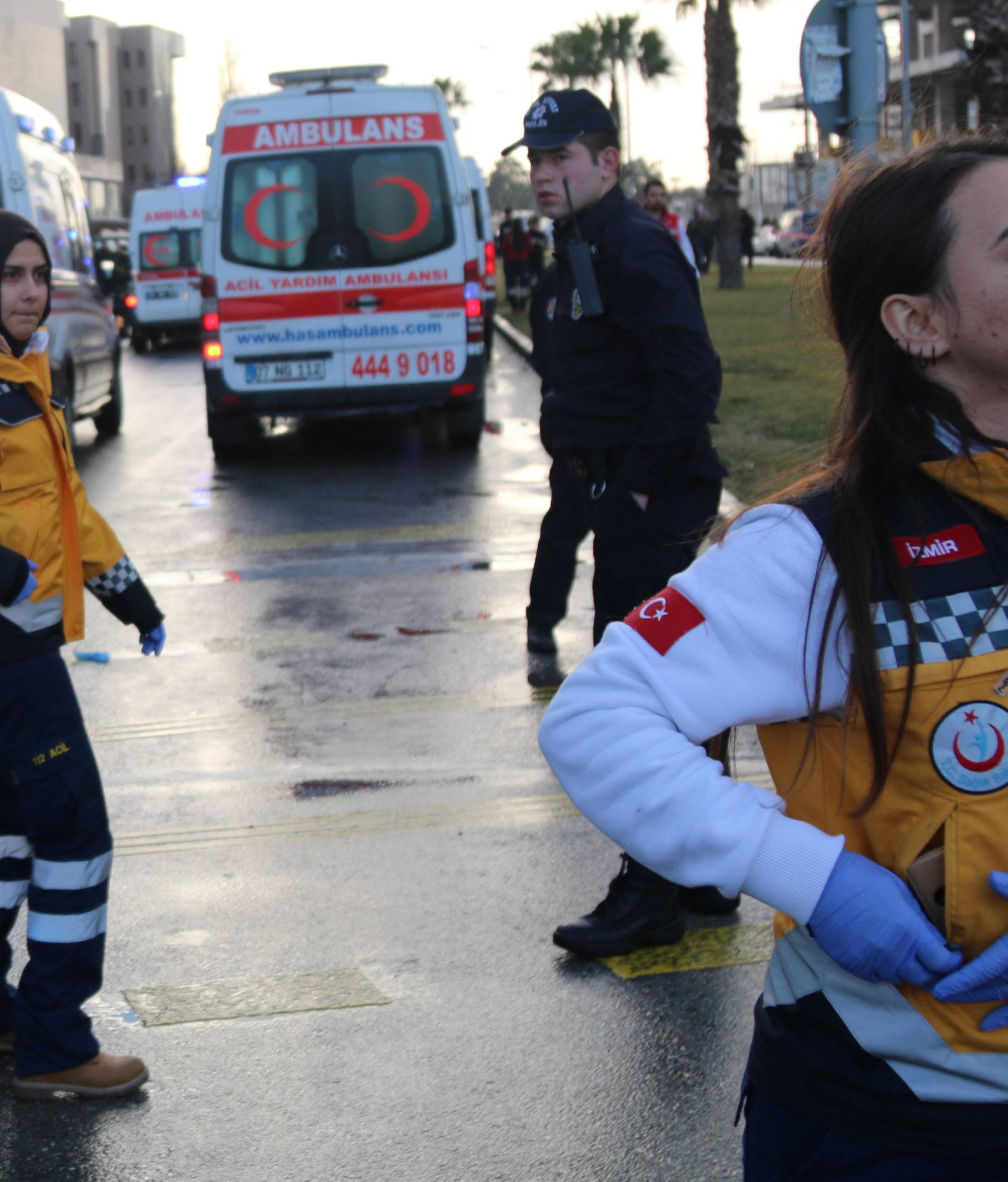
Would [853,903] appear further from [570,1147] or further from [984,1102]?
[570,1147]

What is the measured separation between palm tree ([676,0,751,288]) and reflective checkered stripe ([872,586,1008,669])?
34.3 metres

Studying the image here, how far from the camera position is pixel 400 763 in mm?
5359

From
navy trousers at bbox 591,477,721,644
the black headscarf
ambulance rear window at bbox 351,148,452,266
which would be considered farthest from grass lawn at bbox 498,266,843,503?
ambulance rear window at bbox 351,148,452,266

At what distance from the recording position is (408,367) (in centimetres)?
1212

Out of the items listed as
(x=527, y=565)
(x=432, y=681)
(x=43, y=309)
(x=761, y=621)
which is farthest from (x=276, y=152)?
(x=761, y=621)

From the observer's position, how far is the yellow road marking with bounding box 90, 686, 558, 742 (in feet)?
19.1

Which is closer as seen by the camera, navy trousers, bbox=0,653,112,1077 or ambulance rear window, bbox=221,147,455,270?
navy trousers, bbox=0,653,112,1077

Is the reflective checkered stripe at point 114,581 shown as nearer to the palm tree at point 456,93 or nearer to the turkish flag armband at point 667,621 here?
the turkish flag armband at point 667,621

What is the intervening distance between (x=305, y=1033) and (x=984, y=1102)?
7.21 ft

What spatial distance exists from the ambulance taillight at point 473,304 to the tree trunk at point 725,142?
78.2 ft

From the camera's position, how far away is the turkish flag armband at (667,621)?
58.3 inches

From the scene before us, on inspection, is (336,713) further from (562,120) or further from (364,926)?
(562,120)

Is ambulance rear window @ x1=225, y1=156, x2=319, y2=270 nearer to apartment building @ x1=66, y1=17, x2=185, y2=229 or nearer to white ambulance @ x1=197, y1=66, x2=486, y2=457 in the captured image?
white ambulance @ x1=197, y1=66, x2=486, y2=457

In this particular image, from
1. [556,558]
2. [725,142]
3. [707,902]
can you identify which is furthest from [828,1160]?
[725,142]
